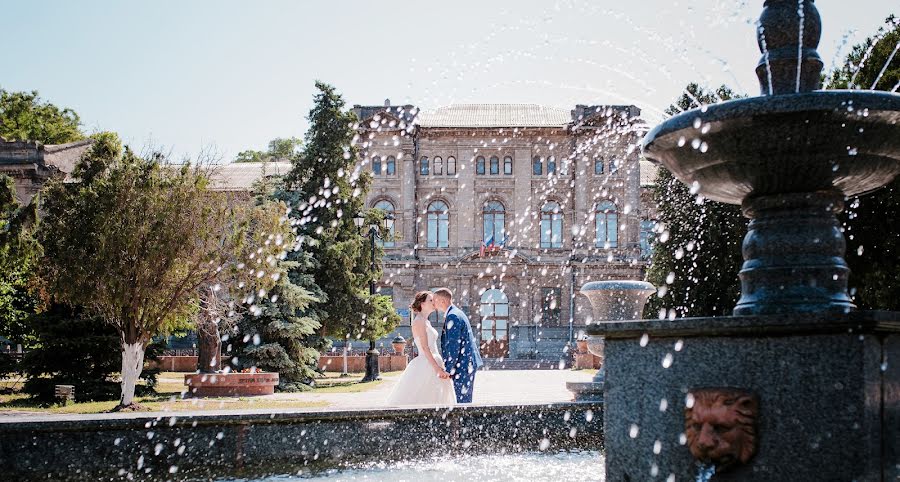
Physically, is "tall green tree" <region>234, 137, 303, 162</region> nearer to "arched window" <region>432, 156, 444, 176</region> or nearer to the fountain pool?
"arched window" <region>432, 156, 444, 176</region>

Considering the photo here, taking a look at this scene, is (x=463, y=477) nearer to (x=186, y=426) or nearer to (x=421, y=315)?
(x=186, y=426)

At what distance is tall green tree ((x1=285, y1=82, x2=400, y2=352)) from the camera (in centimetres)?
2797

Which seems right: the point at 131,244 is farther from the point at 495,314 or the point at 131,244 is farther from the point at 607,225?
the point at 607,225

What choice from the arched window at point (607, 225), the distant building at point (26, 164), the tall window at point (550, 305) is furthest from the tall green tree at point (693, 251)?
the distant building at point (26, 164)

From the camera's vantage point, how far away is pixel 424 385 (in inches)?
334

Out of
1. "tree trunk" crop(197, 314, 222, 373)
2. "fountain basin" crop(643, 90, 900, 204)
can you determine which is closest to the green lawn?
"tree trunk" crop(197, 314, 222, 373)

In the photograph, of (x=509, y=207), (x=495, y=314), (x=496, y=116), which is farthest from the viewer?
(x=496, y=116)

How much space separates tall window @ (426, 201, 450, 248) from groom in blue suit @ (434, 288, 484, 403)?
4142cm

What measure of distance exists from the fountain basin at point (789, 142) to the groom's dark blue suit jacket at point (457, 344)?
3955mm

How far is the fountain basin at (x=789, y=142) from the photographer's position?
4.07 metres

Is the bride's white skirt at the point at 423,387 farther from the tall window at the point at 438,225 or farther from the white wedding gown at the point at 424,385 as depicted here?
the tall window at the point at 438,225

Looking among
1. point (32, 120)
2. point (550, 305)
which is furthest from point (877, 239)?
point (32, 120)

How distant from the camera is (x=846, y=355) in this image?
345cm

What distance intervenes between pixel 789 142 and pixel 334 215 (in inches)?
984
